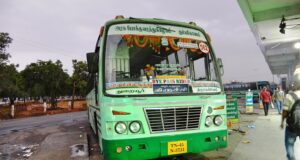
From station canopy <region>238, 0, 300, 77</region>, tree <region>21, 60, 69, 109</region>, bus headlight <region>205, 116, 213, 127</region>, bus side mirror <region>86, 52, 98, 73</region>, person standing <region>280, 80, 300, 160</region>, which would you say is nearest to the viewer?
person standing <region>280, 80, 300, 160</region>

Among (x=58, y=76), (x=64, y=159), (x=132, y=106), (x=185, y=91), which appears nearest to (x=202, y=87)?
(x=185, y=91)

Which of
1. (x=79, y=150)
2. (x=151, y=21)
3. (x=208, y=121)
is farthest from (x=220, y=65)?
(x=79, y=150)

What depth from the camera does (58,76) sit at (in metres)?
33.3

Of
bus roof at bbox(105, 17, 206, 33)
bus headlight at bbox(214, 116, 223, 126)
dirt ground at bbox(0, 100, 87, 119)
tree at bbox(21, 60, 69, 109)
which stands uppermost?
tree at bbox(21, 60, 69, 109)

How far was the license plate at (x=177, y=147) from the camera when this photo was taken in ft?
16.7

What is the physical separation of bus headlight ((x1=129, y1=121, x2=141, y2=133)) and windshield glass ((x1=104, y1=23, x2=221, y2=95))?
518 millimetres

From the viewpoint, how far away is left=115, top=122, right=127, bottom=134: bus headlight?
4.88 m

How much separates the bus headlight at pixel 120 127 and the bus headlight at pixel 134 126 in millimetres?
103

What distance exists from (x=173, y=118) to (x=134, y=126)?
0.74m

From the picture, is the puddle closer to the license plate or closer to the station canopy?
the license plate

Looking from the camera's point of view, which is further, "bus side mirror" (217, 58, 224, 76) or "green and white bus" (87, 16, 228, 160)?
"bus side mirror" (217, 58, 224, 76)

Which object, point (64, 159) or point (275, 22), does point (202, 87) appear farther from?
point (275, 22)

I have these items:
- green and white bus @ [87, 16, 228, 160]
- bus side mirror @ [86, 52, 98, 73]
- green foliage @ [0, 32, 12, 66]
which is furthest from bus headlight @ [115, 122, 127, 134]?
green foliage @ [0, 32, 12, 66]

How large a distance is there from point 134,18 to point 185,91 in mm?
1765
